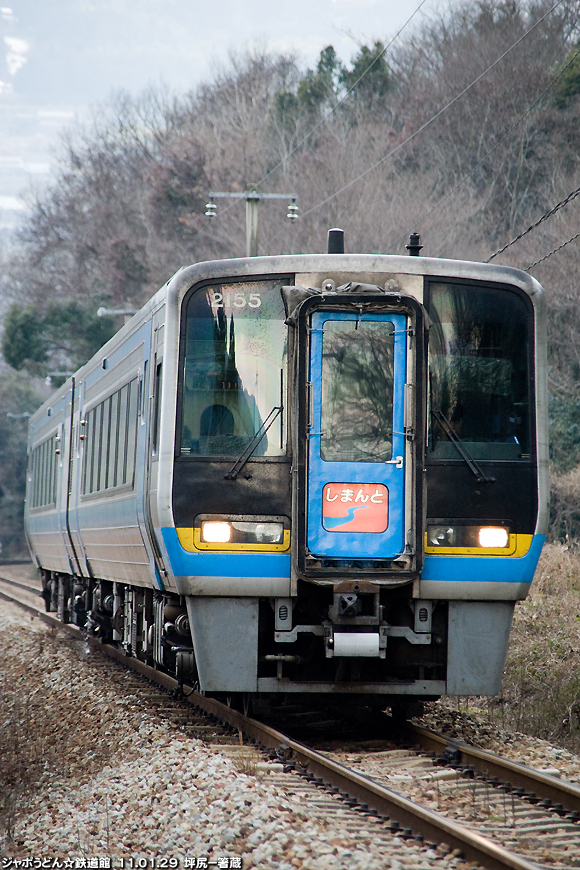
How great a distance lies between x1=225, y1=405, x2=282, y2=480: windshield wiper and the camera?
22.9 ft

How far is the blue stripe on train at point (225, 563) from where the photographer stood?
6902 mm

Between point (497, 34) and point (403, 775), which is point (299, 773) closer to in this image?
point (403, 775)

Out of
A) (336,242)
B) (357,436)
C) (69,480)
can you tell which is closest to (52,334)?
(69,480)

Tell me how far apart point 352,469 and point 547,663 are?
423 centimetres

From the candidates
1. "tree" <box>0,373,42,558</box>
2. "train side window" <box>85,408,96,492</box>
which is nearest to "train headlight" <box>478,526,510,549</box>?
"train side window" <box>85,408,96,492</box>

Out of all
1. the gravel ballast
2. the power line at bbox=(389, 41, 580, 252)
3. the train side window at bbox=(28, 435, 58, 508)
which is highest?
the power line at bbox=(389, 41, 580, 252)

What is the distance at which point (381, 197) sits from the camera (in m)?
31.4

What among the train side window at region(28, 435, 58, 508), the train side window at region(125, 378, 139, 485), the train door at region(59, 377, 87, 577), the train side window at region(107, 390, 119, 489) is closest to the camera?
the train side window at region(125, 378, 139, 485)

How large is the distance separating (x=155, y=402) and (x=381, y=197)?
80.6 feet

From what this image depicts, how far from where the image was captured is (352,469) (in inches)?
268

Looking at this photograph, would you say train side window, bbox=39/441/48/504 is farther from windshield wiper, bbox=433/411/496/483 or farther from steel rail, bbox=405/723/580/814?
windshield wiper, bbox=433/411/496/483

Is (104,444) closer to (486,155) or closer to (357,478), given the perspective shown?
(357,478)

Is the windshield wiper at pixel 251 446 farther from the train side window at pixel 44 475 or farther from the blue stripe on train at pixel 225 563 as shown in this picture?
the train side window at pixel 44 475

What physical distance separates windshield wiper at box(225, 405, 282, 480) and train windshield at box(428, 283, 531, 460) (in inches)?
40.5
